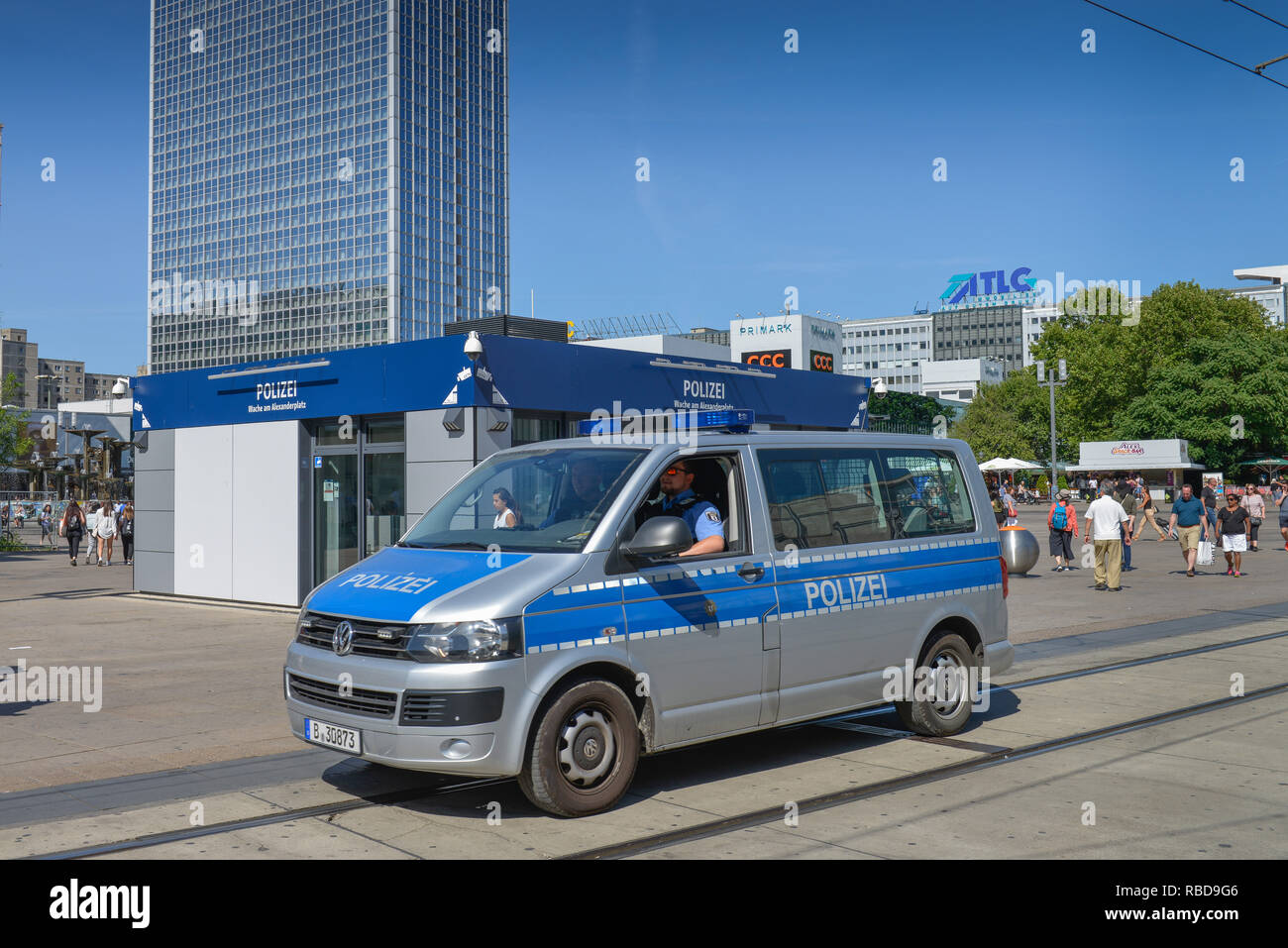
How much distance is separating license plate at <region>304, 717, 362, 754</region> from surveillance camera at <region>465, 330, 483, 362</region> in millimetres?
8369

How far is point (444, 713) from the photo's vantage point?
5.46 m

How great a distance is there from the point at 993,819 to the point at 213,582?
609 inches

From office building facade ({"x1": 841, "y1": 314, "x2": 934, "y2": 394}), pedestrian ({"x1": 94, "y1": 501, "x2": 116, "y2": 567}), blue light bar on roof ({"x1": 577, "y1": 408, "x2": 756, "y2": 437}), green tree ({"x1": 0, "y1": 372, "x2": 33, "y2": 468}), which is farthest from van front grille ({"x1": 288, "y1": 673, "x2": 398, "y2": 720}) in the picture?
office building facade ({"x1": 841, "y1": 314, "x2": 934, "y2": 394})

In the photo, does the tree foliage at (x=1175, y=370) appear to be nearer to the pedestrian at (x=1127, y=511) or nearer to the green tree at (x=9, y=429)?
the pedestrian at (x=1127, y=511)

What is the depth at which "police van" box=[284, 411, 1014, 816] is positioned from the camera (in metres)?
5.55

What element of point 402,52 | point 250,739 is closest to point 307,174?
point 402,52

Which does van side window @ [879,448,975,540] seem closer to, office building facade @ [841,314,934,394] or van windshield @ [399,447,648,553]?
van windshield @ [399,447,648,553]

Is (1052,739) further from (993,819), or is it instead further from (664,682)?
(664,682)

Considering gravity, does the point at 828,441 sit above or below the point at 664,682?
above

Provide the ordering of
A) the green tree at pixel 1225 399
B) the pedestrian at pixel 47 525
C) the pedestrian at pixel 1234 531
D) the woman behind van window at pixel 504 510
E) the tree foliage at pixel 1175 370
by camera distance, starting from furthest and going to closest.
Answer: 1. the tree foliage at pixel 1175 370
2. the green tree at pixel 1225 399
3. the pedestrian at pixel 47 525
4. the pedestrian at pixel 1234 531
5. the woman behind van window at pixel 504 510

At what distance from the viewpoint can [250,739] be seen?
27.1ft

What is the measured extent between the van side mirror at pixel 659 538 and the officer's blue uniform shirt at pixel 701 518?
56cm

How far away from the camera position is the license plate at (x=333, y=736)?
5.73 m

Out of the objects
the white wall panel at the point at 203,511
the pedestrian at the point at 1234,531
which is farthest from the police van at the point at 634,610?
the pedestrian at the point at 1234,531
